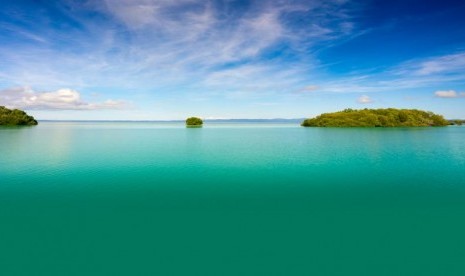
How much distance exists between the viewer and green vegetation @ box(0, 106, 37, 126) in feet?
443

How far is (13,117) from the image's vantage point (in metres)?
137

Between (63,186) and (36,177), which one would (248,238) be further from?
(36,177)

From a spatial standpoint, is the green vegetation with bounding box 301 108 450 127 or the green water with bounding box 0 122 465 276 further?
the green vegetation with bounding box 301 108 450 127

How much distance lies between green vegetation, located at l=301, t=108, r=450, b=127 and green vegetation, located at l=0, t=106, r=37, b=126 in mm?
148515

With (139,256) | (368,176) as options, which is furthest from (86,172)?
(368,176)

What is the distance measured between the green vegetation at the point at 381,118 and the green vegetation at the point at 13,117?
14851cm

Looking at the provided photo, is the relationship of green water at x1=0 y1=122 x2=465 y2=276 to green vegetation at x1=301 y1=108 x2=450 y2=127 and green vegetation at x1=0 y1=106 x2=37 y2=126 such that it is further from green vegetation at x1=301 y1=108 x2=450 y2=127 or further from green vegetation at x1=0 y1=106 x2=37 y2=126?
green vegetation at x1=0 y1=106 x2=37 y2=126

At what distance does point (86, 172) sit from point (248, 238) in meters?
19.8

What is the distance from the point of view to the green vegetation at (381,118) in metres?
132

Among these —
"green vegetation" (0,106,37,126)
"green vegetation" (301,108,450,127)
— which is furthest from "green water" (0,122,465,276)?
"green vegetation" (0,106,37,126)

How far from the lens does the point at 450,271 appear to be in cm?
1046

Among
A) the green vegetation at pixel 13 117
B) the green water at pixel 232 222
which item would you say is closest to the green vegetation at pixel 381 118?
the green water at pixel 232 222

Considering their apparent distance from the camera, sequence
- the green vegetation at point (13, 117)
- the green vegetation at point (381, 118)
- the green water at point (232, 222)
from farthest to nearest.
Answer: the green vegetation at point (13, 117) → the green vegetation at point (381, 118) → the green water at point (232, 222)

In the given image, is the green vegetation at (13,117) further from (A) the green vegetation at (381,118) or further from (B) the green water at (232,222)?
(A) the green vegetation at (381,118)
